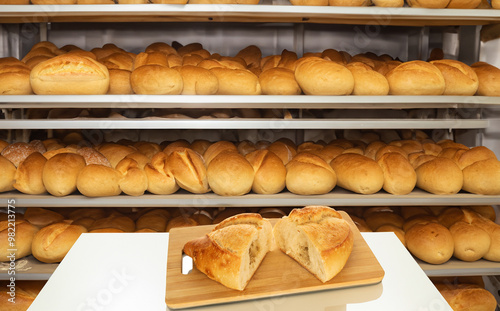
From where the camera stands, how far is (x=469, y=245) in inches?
83.5

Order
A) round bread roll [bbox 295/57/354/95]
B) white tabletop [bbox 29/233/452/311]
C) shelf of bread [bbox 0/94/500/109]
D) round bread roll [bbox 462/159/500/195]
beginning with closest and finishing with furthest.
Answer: white tabletop [bbox 29/233/452/311]
shelf of bread [bbox 0/94/500/109]
round bread roll [bbox 295/57/354/95]
round bread roll [bbox 462/159/500/195]

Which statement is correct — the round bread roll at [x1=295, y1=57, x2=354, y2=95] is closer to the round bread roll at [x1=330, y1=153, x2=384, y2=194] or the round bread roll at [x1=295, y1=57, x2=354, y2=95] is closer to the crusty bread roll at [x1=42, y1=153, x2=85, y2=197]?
the round bread roll at [x1=330, y1=153, x2=384, y2=194]

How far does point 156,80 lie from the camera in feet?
6.54

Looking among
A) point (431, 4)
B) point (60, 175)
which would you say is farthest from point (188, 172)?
point (431, 4)

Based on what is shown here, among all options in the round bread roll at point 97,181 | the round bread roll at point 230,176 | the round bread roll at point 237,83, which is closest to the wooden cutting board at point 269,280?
the round bread roll at point 230,176

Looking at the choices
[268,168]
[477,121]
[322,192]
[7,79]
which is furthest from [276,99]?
[7,79]

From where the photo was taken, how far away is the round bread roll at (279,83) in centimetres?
210

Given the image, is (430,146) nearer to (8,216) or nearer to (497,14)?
(497,14)

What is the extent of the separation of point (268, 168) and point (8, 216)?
4.71 ft

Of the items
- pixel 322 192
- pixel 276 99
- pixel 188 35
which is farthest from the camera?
pixel 188 35

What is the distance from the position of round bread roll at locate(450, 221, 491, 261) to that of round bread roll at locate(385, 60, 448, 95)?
2.33 ft

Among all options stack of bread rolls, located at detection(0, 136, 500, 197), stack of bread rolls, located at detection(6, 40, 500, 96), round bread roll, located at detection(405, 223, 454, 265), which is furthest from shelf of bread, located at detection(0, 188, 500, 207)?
stack of bread rolls, located at detection(6, 40, 500, 96)

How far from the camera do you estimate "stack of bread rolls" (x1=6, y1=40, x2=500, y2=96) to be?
1983mm

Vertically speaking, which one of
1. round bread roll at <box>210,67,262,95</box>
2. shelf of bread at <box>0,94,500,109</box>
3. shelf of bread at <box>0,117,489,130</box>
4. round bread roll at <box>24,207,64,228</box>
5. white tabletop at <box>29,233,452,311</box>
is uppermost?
round bread roll at <box>210,67,262,95</box>
